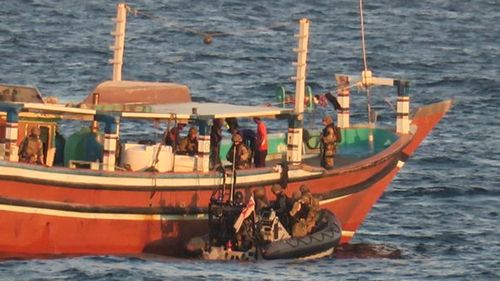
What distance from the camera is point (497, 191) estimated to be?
182 ft

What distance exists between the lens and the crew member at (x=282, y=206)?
141 ft

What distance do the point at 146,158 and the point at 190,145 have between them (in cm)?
143

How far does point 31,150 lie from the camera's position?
4178 cm

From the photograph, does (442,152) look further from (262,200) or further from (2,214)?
(2,214)

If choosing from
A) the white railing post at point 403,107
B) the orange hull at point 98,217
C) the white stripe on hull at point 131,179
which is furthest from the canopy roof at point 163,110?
the white railing post at point 403,107

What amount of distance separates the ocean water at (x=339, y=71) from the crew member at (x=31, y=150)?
2025 millimetres

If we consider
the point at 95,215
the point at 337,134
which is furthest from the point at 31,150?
the point at 337,134

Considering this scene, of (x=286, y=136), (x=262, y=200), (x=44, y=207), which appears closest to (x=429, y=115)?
(x=286, y=136)

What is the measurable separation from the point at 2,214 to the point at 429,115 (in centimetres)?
1245

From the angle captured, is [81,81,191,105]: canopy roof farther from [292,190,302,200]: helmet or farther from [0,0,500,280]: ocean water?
[292,190,302,200]: helmet

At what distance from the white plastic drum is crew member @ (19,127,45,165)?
188cm

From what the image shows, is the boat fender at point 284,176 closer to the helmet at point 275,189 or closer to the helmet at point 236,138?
the helmet at point 275,189

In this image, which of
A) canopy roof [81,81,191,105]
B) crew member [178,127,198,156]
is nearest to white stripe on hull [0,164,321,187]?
crew member [178,127,198,156]

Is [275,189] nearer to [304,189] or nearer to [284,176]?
[284,176]
